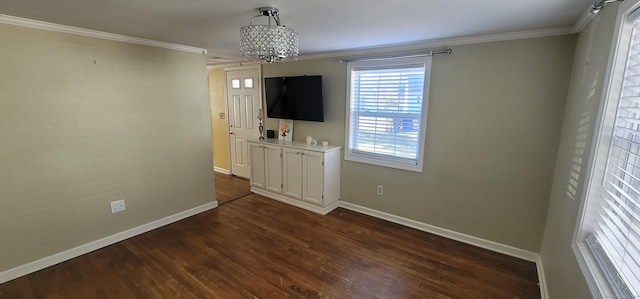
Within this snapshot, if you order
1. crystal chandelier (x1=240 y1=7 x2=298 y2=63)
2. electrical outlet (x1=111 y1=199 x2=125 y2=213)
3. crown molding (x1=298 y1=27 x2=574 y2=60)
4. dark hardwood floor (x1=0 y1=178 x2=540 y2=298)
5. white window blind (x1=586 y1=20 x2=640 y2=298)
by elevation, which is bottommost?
dark hardwood floor (x1=0 y1=178 x2=540 y2=298)

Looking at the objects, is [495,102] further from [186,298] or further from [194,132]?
[194,132]

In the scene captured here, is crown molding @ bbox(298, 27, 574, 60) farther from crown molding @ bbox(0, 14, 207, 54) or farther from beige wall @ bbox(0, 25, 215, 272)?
beige wall @ bbox(0, 25, 215, 272)

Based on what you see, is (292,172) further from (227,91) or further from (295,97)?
(227,91)

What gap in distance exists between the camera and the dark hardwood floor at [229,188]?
4266 millimetres

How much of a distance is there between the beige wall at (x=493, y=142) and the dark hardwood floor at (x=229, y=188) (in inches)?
97.4

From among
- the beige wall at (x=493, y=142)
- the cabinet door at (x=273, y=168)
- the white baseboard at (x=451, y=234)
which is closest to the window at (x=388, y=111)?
the beige wall at (x=493, y=142)

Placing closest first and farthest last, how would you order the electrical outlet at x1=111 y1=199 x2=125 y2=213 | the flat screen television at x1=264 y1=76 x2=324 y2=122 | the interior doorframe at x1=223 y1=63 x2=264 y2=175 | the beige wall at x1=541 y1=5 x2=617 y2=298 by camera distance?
the beige wall at x1=541 y1=5 x2=617 y2=298 → the electrical outlet at x1=111 y1=199 x2=125 y2=213 → the flat screen television at x1=264 y1=76 x2=324 y2=122 → the interior doorframe at x1=223 y1=63 x2=264 y2=175

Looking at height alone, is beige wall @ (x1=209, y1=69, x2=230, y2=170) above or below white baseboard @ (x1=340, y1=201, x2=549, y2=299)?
above

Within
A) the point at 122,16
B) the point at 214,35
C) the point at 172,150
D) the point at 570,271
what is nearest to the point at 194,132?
the point at 172,150

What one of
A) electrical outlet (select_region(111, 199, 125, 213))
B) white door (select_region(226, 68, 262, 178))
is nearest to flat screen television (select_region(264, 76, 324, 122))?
white door (select_region(226, 68, 262, 178))

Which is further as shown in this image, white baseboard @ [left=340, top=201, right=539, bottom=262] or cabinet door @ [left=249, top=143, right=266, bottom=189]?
cabinet door @ [left=249, top=143, right=266, bottom=189]

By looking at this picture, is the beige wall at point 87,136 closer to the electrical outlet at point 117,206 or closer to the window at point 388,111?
the electrical outlet at point 117,206

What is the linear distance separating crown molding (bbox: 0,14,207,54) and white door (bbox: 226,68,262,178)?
1.38 meters

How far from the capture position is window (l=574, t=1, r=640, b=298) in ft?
3.62
